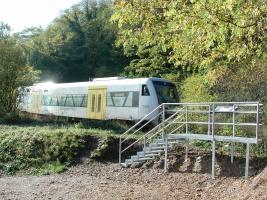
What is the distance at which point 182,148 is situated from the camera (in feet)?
54.8

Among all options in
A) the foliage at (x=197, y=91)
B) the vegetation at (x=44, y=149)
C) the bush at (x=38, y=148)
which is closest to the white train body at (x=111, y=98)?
the foliage at (x=197, y=91)

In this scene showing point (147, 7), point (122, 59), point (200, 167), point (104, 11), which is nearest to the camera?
point (147, 7)

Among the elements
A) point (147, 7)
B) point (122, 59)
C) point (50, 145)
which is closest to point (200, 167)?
point (147, 7)

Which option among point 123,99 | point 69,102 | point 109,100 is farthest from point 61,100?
point 123,99

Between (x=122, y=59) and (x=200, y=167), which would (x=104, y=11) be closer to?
(x=122, y=59)

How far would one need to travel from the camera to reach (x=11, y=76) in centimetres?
3048

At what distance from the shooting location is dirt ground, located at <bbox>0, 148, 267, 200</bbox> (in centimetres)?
1216

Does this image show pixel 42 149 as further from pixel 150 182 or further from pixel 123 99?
pixel 123 99

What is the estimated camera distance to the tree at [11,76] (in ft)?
99.5

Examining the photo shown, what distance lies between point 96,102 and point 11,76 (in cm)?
635

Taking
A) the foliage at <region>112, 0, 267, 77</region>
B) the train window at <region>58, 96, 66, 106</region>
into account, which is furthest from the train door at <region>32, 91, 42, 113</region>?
the foliage at <region>112, 0, 267, 77</region>

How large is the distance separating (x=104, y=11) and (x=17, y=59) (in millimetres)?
36190

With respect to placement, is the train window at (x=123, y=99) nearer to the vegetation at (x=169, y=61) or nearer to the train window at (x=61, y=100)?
the vegetation at (x=169, y=61)

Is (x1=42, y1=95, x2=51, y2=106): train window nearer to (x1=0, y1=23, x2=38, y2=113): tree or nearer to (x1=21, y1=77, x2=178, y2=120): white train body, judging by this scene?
(x1=21, y1=77, x2=178, y2=120): white train body
